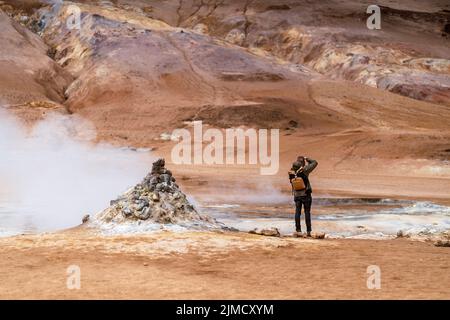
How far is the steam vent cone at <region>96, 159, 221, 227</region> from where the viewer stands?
1155 centimetres

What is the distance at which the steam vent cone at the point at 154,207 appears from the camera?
11.5 meters

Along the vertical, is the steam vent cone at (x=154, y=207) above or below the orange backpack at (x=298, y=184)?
below

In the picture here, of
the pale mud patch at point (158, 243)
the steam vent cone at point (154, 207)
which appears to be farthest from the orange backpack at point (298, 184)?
the steam vent cone at point (154, 207)

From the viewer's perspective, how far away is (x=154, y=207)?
11.8m

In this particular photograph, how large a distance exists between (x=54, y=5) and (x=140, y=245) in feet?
197

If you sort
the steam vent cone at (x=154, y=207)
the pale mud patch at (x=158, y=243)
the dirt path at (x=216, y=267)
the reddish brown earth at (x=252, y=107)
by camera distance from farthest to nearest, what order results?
1. the steam vent cone at (x=154, y=207)
2. the pale mud patch at (x=158, y=243)
3. the reddish brown earth at (x=252, y=107)
4. the dirt path at (x=216, y=267)

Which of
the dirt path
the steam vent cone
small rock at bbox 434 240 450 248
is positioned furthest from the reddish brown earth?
the steam vent cone

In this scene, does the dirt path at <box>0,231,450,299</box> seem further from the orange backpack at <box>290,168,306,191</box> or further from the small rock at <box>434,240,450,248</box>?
the orange backpack at <box>290,168,306,191</box>

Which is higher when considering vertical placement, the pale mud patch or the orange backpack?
the orange backpack

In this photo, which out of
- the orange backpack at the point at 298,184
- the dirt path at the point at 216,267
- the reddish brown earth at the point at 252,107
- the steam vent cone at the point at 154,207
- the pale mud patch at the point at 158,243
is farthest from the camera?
the steam vent cone at the point at 154,207

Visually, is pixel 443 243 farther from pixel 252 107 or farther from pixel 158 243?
pixel 252 107

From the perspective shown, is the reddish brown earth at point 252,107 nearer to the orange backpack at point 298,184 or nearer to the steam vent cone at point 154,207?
the steam vent cone at point 154,207

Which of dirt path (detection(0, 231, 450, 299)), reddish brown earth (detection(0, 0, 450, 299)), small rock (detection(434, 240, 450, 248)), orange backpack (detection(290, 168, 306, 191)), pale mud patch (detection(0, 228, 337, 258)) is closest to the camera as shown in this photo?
dirt path (detection(0, 231, 450, 299))

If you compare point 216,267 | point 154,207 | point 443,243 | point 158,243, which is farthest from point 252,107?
point 216,267
